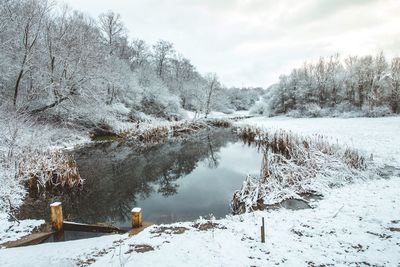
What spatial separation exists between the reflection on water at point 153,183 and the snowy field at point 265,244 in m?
2.00

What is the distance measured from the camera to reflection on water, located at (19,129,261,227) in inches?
278

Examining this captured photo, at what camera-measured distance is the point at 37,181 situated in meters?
8.12

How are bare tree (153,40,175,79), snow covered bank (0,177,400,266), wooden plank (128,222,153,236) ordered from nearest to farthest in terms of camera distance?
snow covered bank (0,177,400,266)
wooden plank (128,222,153,236)
bare tree (153,40,175,79)

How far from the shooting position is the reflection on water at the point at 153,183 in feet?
23.2

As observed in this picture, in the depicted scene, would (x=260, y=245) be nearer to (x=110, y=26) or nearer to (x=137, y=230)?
(x=137, y=230)

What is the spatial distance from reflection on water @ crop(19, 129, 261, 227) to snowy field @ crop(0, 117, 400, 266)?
2.00 metres

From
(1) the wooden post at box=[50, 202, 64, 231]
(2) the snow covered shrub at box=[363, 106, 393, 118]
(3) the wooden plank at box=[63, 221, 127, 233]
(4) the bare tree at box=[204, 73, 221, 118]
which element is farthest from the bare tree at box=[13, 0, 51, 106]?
(2) the snow covered shrub at box=[363, 106, 393, 118]

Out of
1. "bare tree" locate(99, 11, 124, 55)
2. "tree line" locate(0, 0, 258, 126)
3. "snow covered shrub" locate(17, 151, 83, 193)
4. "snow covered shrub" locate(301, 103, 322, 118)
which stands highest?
"bare tree" locate(99, 11, 124, 55)

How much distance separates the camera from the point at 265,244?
423cm

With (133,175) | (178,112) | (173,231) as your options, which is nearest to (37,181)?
(133,175)

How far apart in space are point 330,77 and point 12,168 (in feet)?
137

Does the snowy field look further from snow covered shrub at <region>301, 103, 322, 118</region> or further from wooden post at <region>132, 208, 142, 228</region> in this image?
snow covered shrub at <region>301, 103, 322, 118</region>

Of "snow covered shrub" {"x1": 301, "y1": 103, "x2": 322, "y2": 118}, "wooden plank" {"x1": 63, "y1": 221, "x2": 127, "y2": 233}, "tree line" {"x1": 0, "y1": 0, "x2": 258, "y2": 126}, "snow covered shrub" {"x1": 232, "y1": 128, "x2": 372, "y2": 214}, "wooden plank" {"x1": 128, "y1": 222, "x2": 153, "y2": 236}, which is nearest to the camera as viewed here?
"wooden plank" {"x1": 128, "y1": 222, "x2": 153, "y2": 236}

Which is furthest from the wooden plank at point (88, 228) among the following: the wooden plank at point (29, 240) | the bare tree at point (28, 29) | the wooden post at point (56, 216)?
the bare tree at point (28, 29)
